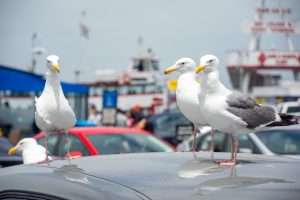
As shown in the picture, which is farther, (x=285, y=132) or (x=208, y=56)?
(x=285, y=132)

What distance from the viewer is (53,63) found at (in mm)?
4012

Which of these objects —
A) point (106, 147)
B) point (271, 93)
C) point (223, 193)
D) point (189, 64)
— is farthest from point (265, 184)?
point (271, 93)

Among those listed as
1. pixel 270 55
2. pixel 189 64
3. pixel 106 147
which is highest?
pixel 270 55

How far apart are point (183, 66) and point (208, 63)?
24.4 inches

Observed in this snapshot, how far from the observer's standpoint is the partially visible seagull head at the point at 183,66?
3957 mm

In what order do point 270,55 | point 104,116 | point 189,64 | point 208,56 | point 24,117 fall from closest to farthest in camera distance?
point 208,56 < point 189,64 < point 104,116 < point 24,117 < point 270,55

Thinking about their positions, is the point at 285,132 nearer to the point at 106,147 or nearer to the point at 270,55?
the point at 106,147

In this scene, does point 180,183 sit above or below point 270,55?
below

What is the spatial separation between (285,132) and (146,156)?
20.2 feet

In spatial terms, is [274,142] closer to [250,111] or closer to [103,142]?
[103,142]

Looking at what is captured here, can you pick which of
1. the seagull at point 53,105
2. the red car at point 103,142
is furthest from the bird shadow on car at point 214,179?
the red car at point 103,142

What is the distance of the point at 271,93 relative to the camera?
7306cm

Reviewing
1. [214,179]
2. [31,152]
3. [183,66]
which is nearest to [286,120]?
[183,66]

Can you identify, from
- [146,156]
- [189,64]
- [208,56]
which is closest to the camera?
[146,156]
